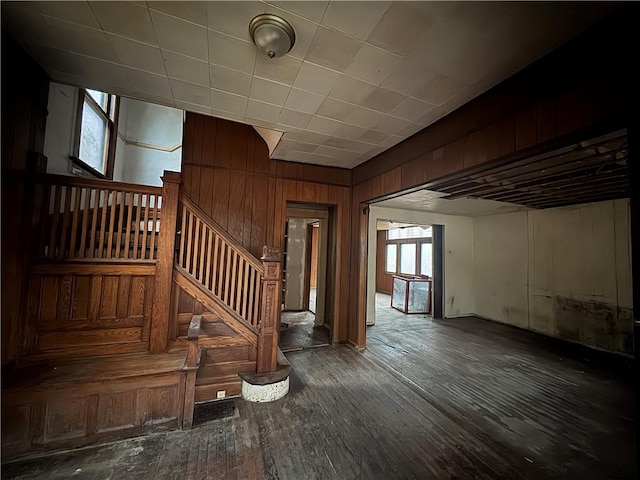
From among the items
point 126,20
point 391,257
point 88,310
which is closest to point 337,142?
point 126,20

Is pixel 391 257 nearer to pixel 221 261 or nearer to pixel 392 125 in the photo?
pixel 392 125

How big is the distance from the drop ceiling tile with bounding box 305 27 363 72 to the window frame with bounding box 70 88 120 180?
3030 mm

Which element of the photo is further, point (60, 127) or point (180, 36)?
point (60, 127)

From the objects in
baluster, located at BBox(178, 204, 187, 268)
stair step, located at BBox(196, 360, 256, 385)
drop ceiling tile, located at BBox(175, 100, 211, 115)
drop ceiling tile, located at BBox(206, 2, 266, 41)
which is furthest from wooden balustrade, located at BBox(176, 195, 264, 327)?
drop ceiling tile, located at BBox(206, 2, 266, 41)

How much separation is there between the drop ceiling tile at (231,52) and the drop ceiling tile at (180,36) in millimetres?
53

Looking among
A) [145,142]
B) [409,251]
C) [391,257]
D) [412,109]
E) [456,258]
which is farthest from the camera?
[391,257]

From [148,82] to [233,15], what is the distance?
4.00 ft

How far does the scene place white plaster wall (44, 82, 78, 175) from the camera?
103 inches

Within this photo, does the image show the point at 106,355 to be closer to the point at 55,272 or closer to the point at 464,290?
the point at 55,272

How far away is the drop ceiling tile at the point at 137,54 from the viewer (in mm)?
1828

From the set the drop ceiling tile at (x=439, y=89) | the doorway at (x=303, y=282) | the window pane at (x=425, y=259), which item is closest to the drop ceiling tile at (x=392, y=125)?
the drop ceiling tile at (x=439, y=89)

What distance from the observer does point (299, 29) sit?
1.65 meters

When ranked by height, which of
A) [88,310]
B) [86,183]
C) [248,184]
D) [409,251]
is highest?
[248,184]

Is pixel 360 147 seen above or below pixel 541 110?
above
